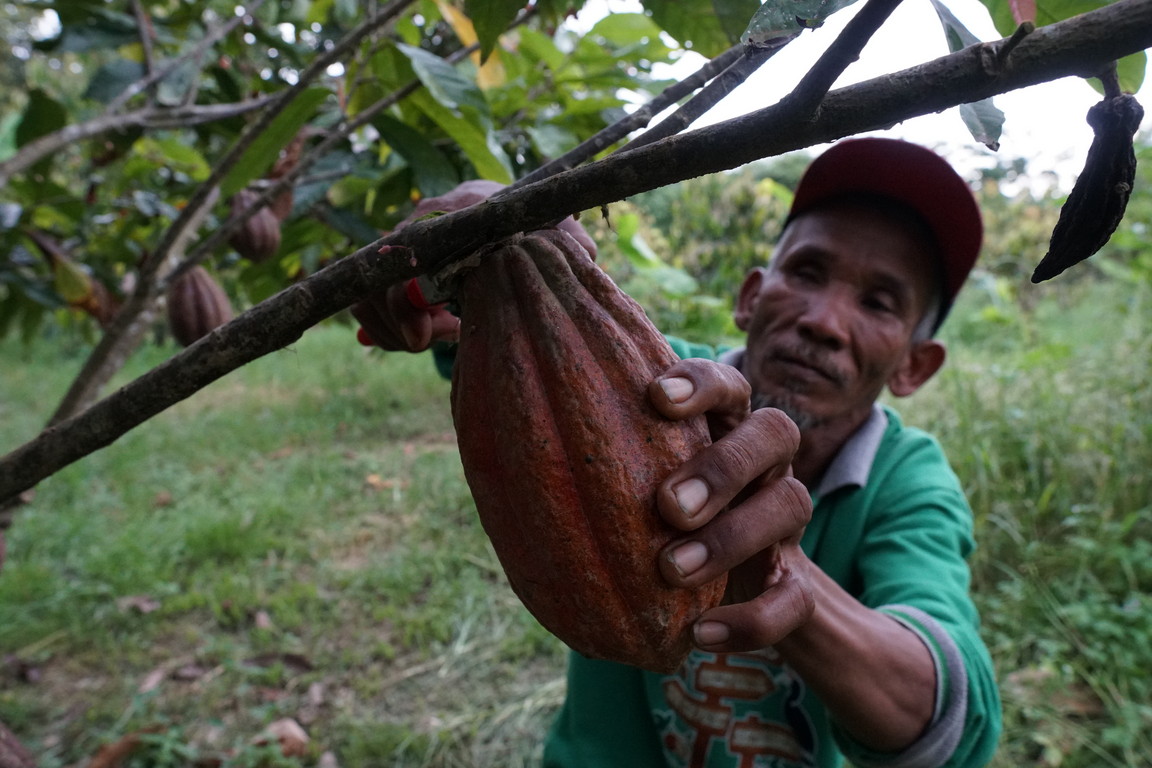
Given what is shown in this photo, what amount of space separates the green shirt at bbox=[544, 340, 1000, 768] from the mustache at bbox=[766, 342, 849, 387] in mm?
199

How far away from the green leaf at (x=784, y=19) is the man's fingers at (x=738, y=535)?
1.19 ft

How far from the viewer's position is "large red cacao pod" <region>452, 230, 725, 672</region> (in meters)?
0.60

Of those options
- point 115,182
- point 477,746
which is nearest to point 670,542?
point 477,746

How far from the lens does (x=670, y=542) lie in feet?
1.99

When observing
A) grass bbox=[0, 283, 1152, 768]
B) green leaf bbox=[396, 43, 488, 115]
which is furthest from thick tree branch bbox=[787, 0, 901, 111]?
grass bbox=[0, 283, 1152, 768]

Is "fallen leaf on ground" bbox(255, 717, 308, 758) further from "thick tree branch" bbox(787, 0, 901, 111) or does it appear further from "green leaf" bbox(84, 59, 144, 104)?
"thick tree branch" bbox(787, 0, 901, 111)

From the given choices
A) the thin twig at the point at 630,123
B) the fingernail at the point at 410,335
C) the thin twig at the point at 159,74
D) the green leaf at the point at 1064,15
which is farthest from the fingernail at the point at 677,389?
the thin twig at the point at 159,74

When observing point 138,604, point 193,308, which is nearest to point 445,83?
point 193,308

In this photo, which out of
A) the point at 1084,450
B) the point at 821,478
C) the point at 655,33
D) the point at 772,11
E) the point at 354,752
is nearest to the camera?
the point at 772,11

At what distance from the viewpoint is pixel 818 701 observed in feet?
4.50

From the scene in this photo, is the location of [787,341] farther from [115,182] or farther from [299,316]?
[115,182]

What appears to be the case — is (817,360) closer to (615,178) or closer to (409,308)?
(409,308)

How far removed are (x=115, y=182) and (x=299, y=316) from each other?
2.54 m

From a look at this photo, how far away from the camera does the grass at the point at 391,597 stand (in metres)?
2.35
